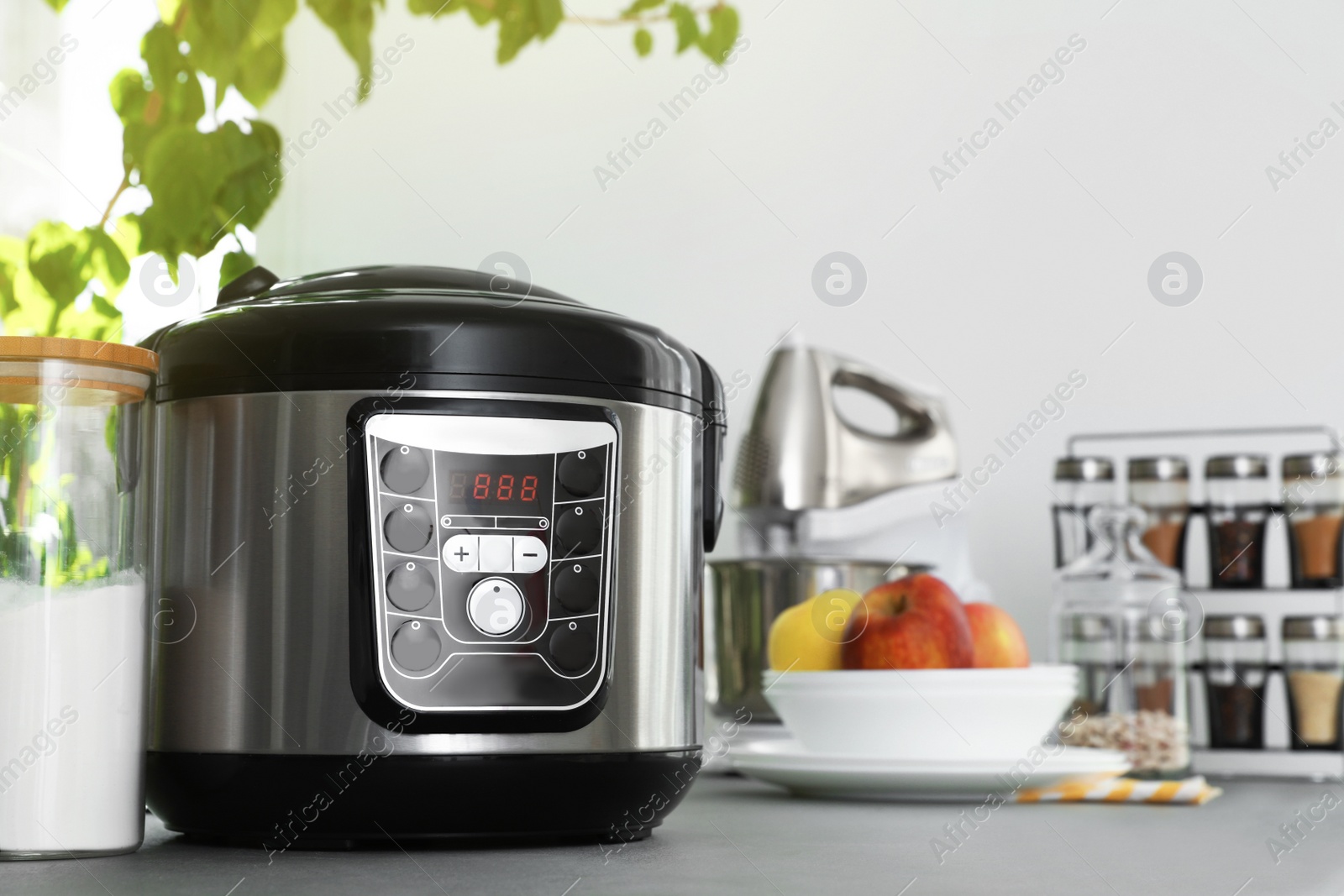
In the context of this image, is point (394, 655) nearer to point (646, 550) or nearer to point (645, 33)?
point (646, 550)

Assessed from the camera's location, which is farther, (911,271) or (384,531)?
(911,271)

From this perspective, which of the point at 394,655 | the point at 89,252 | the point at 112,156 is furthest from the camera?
the point at 112,156

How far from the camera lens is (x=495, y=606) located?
54 centimetres

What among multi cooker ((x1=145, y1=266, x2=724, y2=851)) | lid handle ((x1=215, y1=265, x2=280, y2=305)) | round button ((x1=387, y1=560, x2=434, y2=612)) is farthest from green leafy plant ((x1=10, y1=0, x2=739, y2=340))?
round button ((x1=387, y1=560, x2=434, y2=612))

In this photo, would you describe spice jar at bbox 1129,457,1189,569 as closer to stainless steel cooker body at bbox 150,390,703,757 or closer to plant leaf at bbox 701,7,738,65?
plant leaf at bbox 701,7,738,65

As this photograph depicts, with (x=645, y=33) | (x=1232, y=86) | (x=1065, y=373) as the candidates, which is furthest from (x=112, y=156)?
(x=1232, y=86)

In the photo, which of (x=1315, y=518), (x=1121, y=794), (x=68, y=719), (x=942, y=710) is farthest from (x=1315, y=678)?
(x=68, y=719)

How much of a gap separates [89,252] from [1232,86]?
3.61ft

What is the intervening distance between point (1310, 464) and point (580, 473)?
814mm

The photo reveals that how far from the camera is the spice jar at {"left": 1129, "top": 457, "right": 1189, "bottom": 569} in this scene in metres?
1.18

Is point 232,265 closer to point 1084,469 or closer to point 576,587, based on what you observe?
point 576,587

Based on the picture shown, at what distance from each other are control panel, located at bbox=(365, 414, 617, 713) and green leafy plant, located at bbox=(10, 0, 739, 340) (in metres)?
0.61

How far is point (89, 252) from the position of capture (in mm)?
1038

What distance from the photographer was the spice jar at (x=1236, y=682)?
111cm
